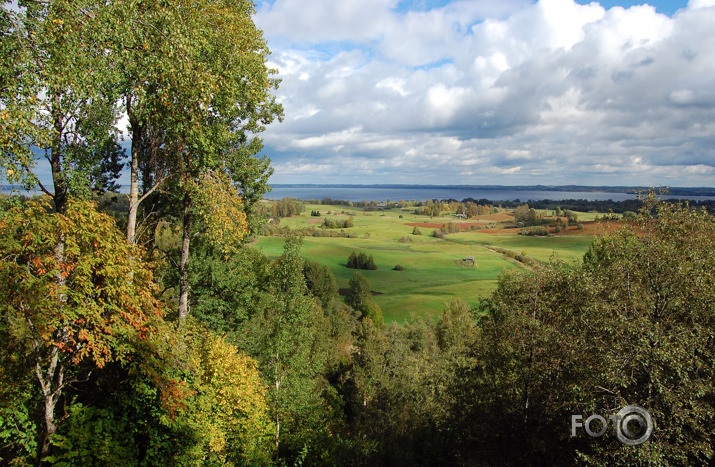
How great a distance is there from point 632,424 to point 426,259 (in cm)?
11013

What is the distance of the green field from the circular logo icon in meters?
55.6

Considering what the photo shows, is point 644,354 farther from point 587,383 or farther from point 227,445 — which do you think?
point 227,445

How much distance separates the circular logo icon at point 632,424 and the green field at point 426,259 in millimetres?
55622

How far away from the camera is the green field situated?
85.5 meters

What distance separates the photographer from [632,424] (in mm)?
10391

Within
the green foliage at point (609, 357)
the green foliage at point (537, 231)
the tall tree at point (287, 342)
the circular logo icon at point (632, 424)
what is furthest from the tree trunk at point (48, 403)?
the green foliage at point (537, 231)

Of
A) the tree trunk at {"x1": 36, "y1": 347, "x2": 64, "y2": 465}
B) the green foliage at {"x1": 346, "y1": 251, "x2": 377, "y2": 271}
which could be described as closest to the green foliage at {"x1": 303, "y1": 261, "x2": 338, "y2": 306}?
the green foliage at {"x1": 346, "y1": 251, "x2": 377, "y2": 271}

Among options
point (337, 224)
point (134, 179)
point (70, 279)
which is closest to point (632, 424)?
point (70, 279)

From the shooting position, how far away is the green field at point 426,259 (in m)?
85.5

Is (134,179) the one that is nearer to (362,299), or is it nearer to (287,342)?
(287,342)

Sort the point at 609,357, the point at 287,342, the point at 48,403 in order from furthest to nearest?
the point at 287,342, the point at 609,357, the point at 48,403

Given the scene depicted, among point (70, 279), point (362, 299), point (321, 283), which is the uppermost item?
point (70, 279)

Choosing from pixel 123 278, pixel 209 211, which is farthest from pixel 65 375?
pixel 209 211

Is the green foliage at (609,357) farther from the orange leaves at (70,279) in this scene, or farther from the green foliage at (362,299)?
the green foliage at (362,299)
